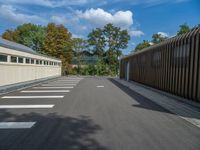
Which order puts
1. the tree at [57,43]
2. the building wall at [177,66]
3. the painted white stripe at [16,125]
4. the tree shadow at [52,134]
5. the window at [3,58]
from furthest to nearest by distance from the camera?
the tree at [57,43] → the window at [3,58] → the building wall at [177,66] → the painted white stripe at [16,125] → the tree shadow at [52,134]

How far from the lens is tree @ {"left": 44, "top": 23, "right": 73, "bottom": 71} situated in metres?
42.8

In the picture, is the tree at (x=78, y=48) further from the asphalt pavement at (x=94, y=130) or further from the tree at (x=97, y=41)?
the asphalt pavement at (x=94, y=130)

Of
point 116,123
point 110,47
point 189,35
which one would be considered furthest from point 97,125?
point 110,47

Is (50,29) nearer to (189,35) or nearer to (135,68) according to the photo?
(135,68)

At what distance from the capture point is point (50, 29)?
4294 cm

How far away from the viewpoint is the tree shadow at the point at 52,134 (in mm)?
4559

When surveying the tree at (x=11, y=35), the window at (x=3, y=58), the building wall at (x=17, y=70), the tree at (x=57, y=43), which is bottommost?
the building wall at (x=17, y=70)

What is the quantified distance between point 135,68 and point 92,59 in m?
24.3

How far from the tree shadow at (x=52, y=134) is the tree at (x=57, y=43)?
3641 cm

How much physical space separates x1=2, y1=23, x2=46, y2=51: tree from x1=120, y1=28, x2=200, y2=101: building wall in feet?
124

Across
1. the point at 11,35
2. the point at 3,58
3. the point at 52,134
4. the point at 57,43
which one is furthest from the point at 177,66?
the point at 11,35

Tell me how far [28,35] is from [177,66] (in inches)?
1916

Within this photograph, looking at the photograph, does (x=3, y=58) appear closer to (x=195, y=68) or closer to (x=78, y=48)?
(x=195, y=68)

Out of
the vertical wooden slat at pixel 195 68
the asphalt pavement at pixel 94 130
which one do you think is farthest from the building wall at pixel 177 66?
the asphalt pavement at pixel 94 130
